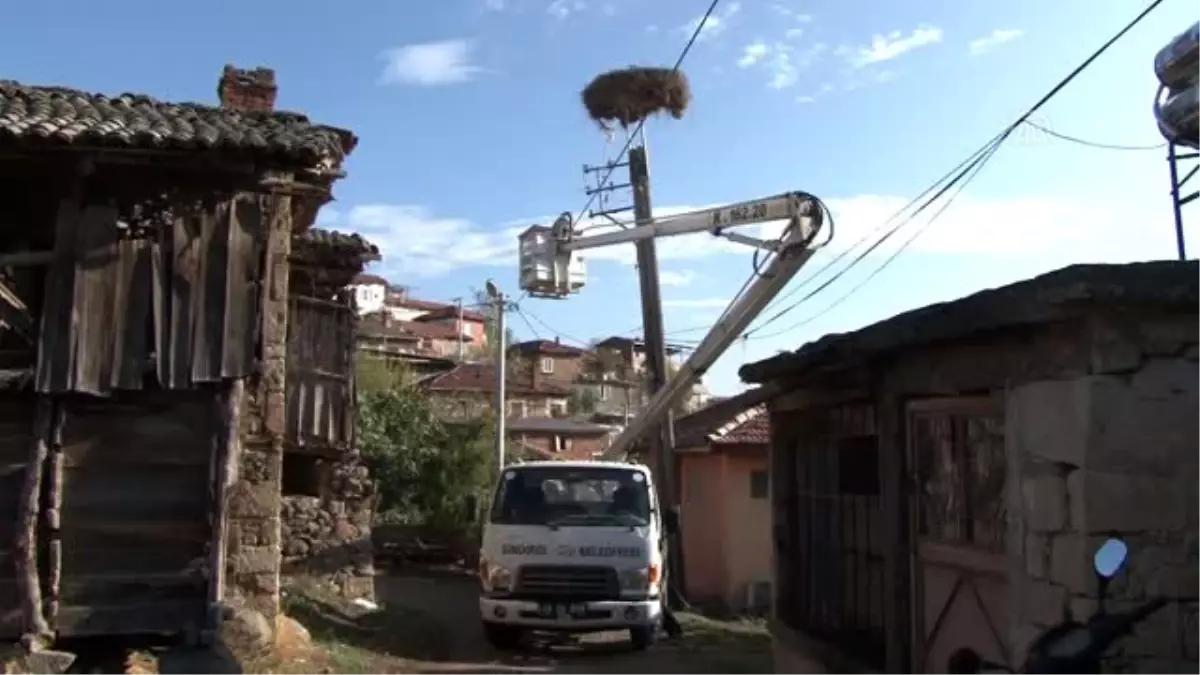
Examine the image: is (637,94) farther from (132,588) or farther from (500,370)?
(132,588)

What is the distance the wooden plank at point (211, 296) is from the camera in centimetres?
972

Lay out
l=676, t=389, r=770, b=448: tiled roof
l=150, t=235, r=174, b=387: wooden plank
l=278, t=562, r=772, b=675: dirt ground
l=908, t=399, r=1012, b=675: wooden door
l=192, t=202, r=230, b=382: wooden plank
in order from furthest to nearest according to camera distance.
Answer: l=676, t=389, r=770, b=448: tiled roof < l=278, t=562, r=772, b=675: dirt ground < l=192, t=202, r=230, b=382: wooden plank < l=150, t=235, r=174, b=387: wooden plank < l=908, t=399, r=1012, b=675: wooden door

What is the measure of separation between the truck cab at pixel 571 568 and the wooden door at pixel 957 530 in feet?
22.2

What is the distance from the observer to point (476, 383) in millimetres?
44406

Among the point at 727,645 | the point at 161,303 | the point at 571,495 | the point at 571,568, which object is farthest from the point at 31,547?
the point at 727,645

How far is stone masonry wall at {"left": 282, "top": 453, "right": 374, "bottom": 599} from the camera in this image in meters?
17.3

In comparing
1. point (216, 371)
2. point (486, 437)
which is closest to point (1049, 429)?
point (216, 371)

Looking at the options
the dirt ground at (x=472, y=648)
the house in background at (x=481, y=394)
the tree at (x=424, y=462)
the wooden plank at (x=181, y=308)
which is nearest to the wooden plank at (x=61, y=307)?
the wooden plank at (x=181, y=308)

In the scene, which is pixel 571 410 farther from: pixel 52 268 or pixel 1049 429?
pixel 1049 429

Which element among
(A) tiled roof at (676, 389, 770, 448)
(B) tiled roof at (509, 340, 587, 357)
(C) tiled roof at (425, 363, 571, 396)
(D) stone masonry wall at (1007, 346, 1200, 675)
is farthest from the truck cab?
(B) tiled roof at (509, 340, 587, 357)

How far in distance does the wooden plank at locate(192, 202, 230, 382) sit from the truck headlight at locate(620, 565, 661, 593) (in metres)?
5.91

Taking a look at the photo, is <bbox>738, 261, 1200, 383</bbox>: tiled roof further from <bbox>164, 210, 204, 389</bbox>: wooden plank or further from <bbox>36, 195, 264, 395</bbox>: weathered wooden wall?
<bbox>164, 210, 204, 389</bbox>: wooden plank

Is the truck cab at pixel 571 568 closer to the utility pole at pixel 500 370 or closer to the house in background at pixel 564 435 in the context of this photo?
the utility pole at pixel 500 370

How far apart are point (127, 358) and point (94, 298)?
544 millimetres
